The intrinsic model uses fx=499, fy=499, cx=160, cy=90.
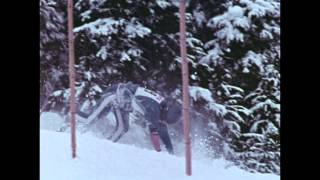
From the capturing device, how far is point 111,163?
2414mm

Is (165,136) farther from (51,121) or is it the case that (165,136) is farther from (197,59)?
(51,121)

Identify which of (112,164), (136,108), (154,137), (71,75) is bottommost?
(112,164)

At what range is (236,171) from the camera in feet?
8.13

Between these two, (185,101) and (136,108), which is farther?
(136,108)

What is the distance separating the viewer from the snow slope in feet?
7.77

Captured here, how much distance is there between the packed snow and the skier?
0.10 m

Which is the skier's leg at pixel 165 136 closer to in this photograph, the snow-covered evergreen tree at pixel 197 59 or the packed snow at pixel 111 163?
the packed snow at pixel 111 163

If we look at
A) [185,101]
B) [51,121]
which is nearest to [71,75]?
[51,121]

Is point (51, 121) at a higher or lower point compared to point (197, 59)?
lower

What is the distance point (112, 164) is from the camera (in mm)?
2410

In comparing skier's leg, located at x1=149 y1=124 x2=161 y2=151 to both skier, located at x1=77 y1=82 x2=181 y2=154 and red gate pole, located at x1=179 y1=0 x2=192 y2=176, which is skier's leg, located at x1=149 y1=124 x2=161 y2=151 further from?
red gate pole, located at x1=179 y1=0 x2=192 y2=176

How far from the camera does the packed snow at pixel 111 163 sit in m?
2.37

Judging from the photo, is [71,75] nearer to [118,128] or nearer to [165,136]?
[118,128]
